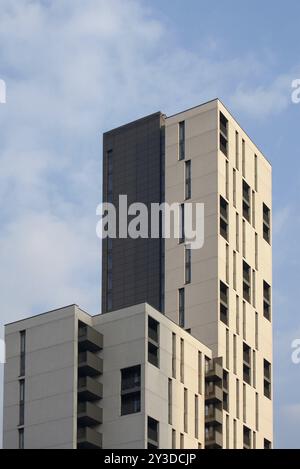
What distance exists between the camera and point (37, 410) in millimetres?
152750

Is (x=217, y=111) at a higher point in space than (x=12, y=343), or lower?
higher

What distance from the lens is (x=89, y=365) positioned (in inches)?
6004

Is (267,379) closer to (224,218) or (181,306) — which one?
(181,306)

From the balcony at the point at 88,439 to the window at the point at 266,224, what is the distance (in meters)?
47.8

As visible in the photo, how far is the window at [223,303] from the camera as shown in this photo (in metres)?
170

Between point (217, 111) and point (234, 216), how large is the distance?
1331 cm

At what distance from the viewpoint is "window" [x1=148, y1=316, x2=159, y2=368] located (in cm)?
15325

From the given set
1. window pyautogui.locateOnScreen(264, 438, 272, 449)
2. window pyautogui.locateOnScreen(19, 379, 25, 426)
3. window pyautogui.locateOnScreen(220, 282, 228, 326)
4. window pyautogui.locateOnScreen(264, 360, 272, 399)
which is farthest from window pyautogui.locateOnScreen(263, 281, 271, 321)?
window pyautogui.locateOnScreen(19, 379, 25, 426)

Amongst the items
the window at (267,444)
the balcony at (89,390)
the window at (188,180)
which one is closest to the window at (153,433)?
the balcony at (89,390)

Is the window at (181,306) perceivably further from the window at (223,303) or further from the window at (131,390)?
the window at (131,390)

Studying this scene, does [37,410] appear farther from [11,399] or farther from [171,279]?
[171,279]

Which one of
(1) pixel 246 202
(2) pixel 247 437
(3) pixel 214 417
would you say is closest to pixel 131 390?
(3) pixel 214 417

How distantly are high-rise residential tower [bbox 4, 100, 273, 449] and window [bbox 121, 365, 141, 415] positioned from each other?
15 cm
